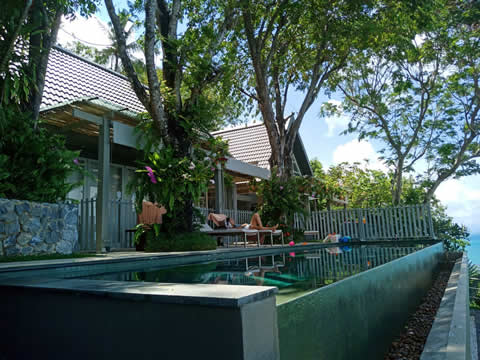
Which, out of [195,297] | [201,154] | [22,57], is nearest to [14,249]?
[22,57]

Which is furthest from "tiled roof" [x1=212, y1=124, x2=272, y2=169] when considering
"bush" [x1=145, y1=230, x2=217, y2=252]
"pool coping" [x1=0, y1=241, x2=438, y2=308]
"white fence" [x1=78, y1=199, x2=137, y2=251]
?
"pool coping" [x1=0, y1=241, x2=438, y2=308]

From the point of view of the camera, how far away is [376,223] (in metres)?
14.7

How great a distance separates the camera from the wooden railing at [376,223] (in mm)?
13891

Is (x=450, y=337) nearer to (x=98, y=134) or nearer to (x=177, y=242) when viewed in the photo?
(x=177, y=242)

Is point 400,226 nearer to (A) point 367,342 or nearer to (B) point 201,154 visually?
(B) point 201,154

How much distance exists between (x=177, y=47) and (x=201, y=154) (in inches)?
93.2

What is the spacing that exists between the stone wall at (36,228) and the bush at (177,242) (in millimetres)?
1614

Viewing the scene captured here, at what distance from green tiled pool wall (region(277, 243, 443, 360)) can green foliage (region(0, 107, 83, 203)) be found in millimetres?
4877

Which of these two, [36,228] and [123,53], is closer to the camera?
[36,228]

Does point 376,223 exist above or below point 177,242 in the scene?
above

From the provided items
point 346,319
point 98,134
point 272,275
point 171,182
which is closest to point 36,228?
point 171,182

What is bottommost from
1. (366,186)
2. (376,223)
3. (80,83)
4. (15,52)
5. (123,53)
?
(376,223)

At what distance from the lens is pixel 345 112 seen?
2108 cm

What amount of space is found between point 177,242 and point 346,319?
199 inches
